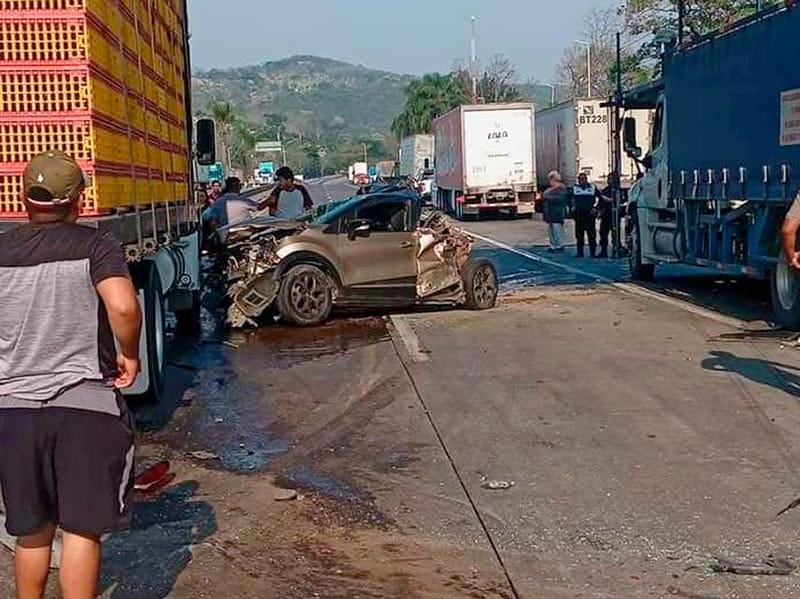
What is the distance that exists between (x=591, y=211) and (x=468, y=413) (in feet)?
51.2

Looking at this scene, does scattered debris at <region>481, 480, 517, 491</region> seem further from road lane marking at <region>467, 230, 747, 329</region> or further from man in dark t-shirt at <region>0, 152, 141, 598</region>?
road lane marking at <region>467, 230, 747, 329</region>

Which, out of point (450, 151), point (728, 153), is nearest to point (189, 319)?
point (728, 153)

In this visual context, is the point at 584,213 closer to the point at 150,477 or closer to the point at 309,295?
the point at 309,295

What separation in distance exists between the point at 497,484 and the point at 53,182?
143 inches

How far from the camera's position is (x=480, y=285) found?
15.5 metres

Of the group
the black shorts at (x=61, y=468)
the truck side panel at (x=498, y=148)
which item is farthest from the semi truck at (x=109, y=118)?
the truck side panel at (x=498, y=148)

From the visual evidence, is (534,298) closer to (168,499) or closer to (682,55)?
(682,55)

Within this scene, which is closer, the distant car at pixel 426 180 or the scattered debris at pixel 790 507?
the scattered debris at pixel 790 507

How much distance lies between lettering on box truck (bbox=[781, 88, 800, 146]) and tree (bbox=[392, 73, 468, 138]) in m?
84.8

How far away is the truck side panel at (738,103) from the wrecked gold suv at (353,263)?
3189 millimetres

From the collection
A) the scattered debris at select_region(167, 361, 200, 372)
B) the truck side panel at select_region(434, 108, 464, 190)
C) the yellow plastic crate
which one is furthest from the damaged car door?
the truck side panel at select_region(434, 108, 464, 190)

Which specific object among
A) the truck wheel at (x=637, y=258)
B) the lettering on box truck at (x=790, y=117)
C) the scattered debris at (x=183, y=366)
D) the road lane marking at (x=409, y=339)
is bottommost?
the scattered debris at (x=183, y=366)

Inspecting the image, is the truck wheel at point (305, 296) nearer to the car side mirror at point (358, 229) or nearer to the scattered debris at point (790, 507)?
the car side mirror at point (358, 229)

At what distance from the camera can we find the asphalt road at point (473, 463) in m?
5.72
